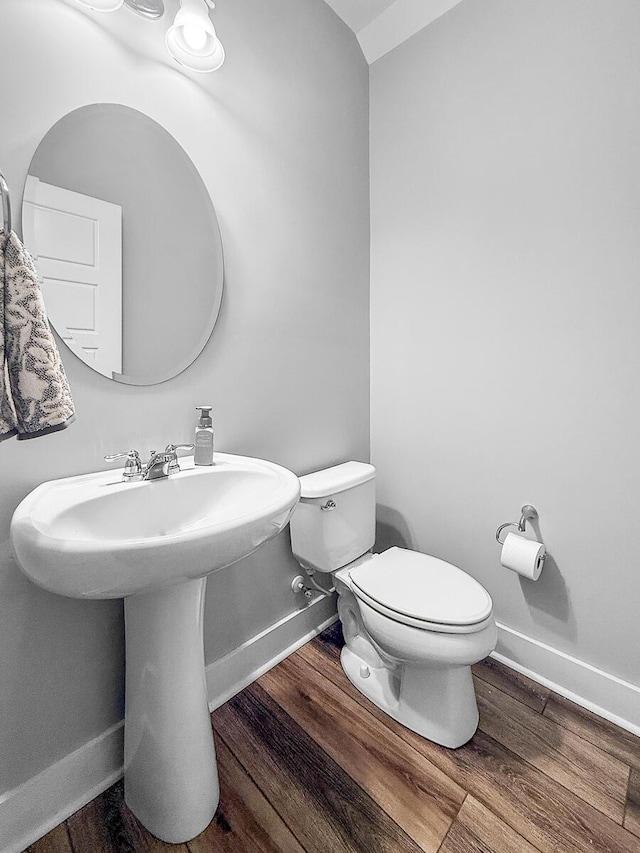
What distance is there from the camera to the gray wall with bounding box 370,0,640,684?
1.33 m

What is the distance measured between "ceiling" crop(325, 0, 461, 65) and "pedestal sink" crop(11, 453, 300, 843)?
186 cm

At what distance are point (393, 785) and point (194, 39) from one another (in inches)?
81.9

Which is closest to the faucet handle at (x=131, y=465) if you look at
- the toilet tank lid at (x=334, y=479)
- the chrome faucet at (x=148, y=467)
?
the chrome faucet at (x=148, y=467)

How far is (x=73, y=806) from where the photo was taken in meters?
1.09

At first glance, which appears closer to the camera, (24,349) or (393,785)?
(24,349)

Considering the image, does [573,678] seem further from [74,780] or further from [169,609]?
[74,780]

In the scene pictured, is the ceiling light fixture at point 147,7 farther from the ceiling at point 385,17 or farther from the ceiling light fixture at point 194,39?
the ceiling at point 385,17

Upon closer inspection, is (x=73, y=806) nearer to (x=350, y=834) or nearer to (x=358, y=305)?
(x=350, y=834)

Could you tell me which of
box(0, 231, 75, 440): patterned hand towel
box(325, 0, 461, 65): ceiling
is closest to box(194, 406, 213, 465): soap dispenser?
box(0, 231, 75, 440): patterned hand towel

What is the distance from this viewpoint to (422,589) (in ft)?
4.39

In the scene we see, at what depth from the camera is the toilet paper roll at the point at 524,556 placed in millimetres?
1423

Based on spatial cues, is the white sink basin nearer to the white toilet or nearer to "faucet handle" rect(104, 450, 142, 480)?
"faucet handle" rect(104, 450, 142, 480)

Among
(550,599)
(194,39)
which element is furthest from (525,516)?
(194,39)

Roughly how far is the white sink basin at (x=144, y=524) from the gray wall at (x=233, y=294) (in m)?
0.17
